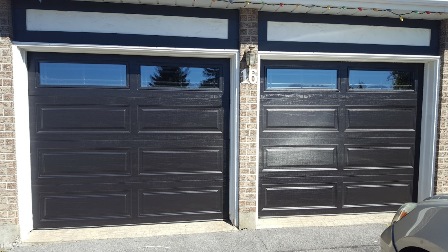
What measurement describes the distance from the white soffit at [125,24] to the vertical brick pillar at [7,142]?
0.87 feet

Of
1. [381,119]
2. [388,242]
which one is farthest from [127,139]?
[381,119]

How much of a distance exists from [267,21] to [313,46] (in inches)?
30.1

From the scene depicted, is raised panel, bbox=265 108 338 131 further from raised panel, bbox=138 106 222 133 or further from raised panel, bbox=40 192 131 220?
raised panel, bbox=40 192 131 220

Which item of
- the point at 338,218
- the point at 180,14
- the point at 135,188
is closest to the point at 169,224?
the point at 135,188

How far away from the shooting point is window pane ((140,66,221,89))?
4348mm

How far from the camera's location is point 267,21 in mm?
Answer: 4312

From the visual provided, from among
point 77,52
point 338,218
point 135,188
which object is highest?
point 77,52

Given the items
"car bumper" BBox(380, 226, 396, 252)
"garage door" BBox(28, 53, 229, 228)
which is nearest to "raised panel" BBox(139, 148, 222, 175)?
"garage door" BBox(28, 53, 229, 228)

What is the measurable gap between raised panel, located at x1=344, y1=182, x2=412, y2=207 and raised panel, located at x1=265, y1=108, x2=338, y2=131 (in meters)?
1.06

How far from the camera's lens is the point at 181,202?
4.50 m

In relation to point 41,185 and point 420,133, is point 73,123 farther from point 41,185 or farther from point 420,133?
point 420,133

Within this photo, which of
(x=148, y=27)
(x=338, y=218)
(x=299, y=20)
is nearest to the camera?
(x=148, y=27)

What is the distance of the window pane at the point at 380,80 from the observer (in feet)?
15.6

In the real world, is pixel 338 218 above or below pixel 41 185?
below
